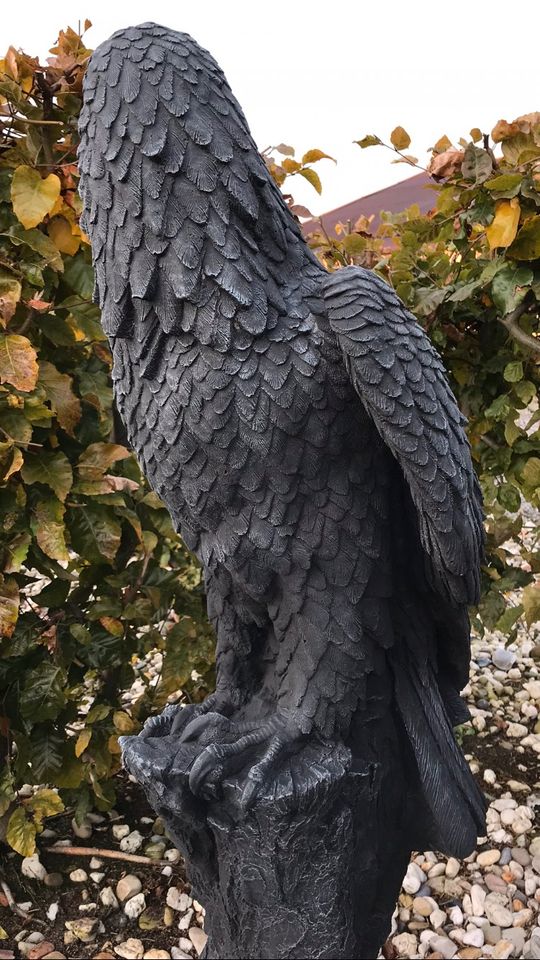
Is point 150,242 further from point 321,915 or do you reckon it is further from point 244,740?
point 321,915

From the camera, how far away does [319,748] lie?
103 centimetres

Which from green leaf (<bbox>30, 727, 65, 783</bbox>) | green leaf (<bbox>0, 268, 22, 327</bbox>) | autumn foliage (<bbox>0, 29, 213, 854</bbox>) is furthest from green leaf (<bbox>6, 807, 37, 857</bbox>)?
green leaf (<bbox>0, 268, 22, 327</bbox>)

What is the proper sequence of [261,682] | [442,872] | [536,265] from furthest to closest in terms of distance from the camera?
1. [442,872]
2. [536,265]
3. [261,682]

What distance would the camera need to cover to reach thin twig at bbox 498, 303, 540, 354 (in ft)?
5.58

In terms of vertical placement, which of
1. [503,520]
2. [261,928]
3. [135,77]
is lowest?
[261,928]

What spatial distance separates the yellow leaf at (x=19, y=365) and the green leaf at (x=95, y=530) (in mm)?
400

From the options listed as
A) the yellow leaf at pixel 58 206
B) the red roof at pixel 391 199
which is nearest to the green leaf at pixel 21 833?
the yellow leaf at pixel 58 206

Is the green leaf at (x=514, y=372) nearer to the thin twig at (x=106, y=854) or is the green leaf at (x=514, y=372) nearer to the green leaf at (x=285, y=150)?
the green leaf at (x=285, y=150)

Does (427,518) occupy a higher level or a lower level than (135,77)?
lower

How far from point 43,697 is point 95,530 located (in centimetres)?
44

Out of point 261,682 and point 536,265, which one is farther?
point 536,265

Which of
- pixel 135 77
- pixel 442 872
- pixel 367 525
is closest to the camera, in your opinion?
pixel 135 77

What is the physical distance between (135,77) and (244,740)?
2.77 ft

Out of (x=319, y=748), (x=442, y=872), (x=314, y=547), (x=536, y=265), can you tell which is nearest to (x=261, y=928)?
(x=319, y=748)
